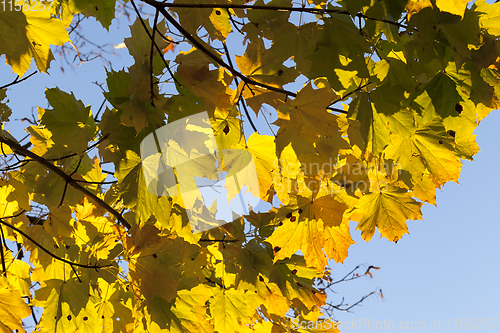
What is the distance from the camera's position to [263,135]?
1.59m

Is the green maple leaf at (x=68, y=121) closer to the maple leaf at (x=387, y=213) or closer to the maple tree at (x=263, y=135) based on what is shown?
the maple tree at (x=263, y=135)

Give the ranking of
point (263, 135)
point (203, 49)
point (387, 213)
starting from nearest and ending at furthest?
point (203, 49)
point (263, 135)
point (387, 213)

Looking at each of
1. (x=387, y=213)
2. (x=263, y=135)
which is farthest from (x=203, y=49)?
(x=387, y=213)

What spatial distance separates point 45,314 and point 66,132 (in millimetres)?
1137

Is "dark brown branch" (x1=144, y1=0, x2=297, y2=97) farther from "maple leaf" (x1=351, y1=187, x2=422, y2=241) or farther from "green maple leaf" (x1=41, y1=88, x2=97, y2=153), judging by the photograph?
"maple leaf" (x1=351, y1=187, x2=422, y2=241)

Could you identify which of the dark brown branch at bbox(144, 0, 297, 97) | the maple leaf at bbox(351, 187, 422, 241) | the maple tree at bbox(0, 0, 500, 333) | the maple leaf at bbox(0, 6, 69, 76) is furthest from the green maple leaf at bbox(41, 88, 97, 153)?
the maple leaf at bbox(351, 187, 422, 241)

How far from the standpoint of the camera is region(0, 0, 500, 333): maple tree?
4.35 ft

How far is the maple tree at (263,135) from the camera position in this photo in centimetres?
133

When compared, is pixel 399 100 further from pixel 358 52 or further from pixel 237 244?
pixel 237 244

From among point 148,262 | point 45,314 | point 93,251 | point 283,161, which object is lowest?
point 45,314

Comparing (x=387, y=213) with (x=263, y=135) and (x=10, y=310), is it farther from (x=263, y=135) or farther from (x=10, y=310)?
(x=10, y=310)

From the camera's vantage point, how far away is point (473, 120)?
62.6 inches

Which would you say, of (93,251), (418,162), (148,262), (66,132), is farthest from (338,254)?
(66,132)

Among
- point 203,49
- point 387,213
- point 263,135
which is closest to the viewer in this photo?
point 203,49
